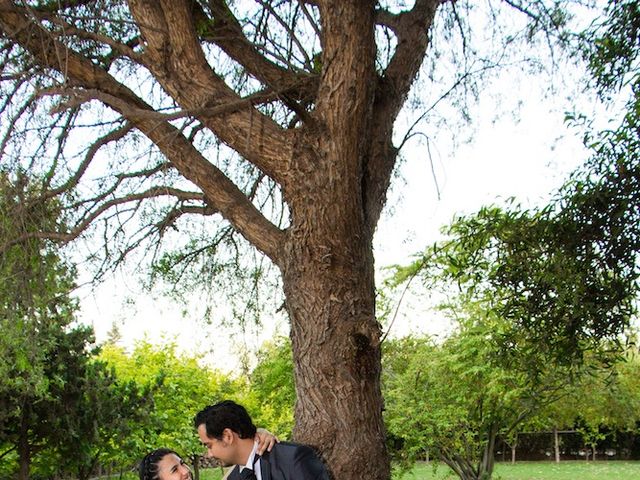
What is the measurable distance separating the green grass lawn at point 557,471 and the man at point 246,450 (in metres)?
23.8

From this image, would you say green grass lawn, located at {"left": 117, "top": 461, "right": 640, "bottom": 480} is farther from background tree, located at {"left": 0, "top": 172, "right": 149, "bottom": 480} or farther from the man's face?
the man's face

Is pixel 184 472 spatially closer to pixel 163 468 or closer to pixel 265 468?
pixel 163 468

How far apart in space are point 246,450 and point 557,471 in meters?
31.2

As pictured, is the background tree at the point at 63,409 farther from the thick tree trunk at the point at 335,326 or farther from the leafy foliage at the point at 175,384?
the thick tree trunk at the point at 335,326

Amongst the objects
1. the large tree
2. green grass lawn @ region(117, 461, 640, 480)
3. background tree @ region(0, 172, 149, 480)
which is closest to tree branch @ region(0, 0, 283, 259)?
the large tree

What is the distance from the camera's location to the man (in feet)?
10.4

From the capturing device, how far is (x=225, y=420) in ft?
10.4

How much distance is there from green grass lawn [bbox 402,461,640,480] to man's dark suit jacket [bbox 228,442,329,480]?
78.2ft

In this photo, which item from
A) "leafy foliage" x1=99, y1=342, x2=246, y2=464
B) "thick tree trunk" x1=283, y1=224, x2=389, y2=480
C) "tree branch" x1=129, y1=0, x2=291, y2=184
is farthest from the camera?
"leafy foliage" x1=99, y1=342, x2=246, y2=464

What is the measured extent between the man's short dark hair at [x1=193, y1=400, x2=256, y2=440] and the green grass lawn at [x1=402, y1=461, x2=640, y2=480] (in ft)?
78.5

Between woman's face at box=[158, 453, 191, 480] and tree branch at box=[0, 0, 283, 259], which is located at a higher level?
tree branch at box=[0, 0, 283, 259]

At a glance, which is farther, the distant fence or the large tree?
the distant fence

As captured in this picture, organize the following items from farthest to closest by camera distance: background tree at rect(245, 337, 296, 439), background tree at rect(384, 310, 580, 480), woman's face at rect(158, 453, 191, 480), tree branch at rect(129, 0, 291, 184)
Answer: background tree at rect(245, 337, 296, 439)
background tree at rect(384, 310, 580, 480)
tree branch at rect(129, 0, 291, 184)
woman's face at rect(158, 453, 191, 480)

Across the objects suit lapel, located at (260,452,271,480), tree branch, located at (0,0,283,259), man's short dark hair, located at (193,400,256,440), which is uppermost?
tree branch, located at (0,0,283,259)
